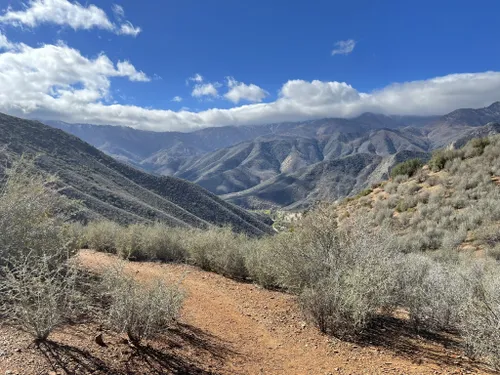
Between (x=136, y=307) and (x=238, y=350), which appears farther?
(x=238, y=350)

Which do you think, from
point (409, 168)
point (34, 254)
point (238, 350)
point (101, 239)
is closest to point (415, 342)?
point (238, 350)

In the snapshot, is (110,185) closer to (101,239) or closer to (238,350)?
(101,239)

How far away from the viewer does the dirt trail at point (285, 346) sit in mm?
5637

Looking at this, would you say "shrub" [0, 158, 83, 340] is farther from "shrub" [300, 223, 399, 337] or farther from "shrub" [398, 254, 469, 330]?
"shrub" [398, 254, 469, 330]

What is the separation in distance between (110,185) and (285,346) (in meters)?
67.4

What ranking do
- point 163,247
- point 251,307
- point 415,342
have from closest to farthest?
point 415,342 → point 251,307 → point 163,247

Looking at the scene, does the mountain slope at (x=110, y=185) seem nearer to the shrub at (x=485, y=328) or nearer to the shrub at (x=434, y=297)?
the shrub at (x=434, y=297)

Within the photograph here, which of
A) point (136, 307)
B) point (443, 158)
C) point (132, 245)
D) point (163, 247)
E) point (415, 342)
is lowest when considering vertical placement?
point (415, 342)

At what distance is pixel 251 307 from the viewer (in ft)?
27.9

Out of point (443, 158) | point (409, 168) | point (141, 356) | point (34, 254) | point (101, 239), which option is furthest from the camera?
point (409, 168)

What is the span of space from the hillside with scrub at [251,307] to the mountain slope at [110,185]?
3970cm

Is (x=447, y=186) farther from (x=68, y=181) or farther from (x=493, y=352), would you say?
(x=68, y=181)

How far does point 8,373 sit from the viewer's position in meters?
4.18

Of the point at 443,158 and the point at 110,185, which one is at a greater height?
the point at 443,158
